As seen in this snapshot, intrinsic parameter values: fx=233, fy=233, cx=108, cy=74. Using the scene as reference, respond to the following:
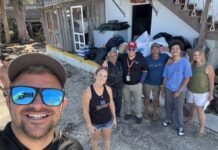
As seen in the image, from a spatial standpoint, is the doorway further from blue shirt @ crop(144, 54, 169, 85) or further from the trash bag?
blue shirt @ crop(144, 54, 169, 85)

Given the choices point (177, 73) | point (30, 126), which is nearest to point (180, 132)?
point (177, 73)

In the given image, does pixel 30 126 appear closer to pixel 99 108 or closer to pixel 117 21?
pixel 99 108

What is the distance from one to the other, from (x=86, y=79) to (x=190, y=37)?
355cm

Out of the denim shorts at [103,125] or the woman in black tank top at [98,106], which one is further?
the denim shorts at [103,125]

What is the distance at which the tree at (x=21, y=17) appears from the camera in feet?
57.5

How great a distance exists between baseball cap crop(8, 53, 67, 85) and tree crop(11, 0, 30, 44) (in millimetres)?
17981

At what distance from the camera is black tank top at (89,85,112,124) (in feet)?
10.6

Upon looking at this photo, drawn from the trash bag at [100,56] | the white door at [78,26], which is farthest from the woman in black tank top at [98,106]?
the white door at [78,26]

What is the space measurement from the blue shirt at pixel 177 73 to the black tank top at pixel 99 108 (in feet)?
4.48

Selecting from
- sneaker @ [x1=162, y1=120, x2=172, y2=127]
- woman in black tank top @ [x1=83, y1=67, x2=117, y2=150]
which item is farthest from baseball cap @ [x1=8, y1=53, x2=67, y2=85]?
sneaker @ [x1=162, y1=120, x2=172, y2=127]

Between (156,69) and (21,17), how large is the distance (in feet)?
53.2

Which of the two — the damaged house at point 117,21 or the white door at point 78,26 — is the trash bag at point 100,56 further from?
the white door at point 78,26

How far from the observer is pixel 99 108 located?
3.29 m

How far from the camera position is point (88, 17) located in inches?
396
